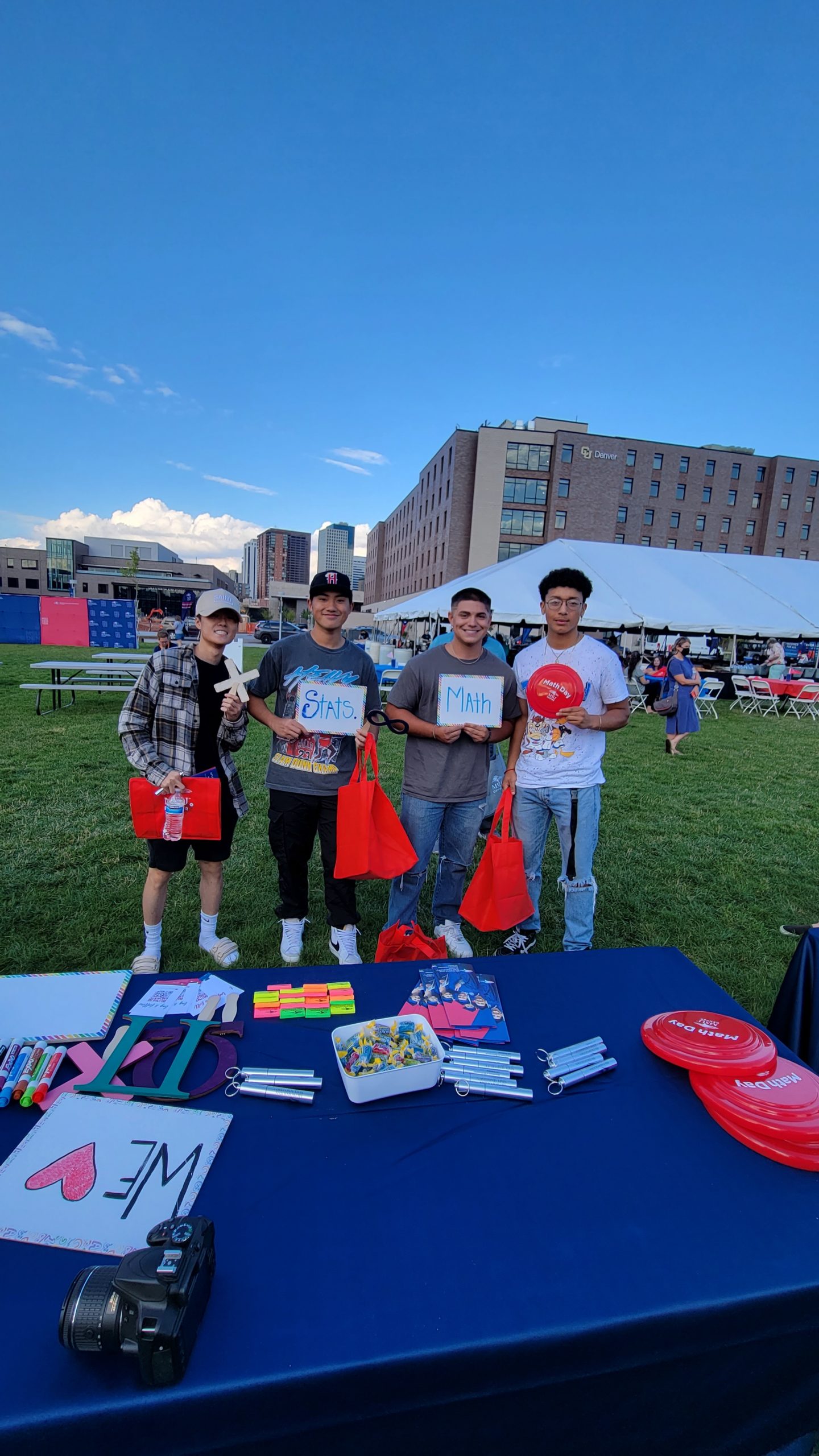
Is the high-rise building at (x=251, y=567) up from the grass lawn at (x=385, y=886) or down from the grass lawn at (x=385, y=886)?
up

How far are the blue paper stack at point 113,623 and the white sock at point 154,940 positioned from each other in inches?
717

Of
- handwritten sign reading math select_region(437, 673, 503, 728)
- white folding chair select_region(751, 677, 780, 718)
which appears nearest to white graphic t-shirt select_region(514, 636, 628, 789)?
handwritten sign reading math select_region(437, 673, 503, 728)

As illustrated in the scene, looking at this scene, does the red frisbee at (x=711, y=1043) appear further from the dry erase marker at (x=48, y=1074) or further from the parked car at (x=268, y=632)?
the parked car at (x=268, y=632)

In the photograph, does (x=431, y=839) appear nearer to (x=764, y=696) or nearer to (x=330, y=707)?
(x=330, y=707)

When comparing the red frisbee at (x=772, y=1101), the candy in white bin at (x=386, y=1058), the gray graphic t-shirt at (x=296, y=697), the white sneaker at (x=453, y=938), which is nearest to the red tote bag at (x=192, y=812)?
the gray graphic t-shirt at (x=296, y=697)

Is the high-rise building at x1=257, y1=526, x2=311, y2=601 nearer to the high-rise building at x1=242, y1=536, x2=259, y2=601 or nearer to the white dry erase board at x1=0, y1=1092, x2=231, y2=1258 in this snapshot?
the high-rise building at x1=242, y1=536, x2=259, y2=601

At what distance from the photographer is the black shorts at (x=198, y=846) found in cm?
307

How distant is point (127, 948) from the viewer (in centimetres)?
352

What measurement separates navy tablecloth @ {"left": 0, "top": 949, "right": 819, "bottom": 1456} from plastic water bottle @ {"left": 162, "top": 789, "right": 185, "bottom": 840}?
5.15 ft

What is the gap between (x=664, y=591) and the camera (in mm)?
14523

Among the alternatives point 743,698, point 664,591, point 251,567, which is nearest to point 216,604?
point 664,591

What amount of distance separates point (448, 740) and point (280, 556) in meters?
155

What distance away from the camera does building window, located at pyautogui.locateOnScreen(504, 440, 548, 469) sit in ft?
190

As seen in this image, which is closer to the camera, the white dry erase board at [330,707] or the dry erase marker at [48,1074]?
the dry erase marker at [48,1074]
